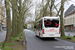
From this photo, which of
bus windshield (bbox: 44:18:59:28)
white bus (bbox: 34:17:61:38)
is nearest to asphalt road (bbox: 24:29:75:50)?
white bus (bbox: 34:17:61:38)

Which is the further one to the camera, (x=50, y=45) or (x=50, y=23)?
(x=50, y=23)

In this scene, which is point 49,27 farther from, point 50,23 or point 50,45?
point 50,45

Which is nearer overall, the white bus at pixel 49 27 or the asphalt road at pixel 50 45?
the asphalt road at pixel 50 45

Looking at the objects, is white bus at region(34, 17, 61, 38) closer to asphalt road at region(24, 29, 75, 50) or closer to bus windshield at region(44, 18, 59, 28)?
bus windshield at region(44, 18, 59, 28)

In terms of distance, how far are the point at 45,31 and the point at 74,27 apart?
43.2 metres

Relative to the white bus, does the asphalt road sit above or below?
below

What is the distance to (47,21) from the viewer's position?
14977 millimetres

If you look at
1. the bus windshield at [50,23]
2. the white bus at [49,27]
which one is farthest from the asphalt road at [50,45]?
the bus windshield at [50,23]

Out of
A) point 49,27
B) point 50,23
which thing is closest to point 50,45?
point 49,27

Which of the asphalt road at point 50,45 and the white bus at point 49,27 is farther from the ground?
the white bus at point 49,27

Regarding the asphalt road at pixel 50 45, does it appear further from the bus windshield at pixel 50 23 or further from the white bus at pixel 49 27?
the bus windshield at pixel 50 23

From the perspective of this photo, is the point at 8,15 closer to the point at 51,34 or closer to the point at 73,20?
the point at 51,34

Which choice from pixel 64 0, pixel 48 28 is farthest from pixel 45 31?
pixel 64 0

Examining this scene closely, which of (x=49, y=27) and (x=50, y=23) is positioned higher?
(x=50, y=23)
